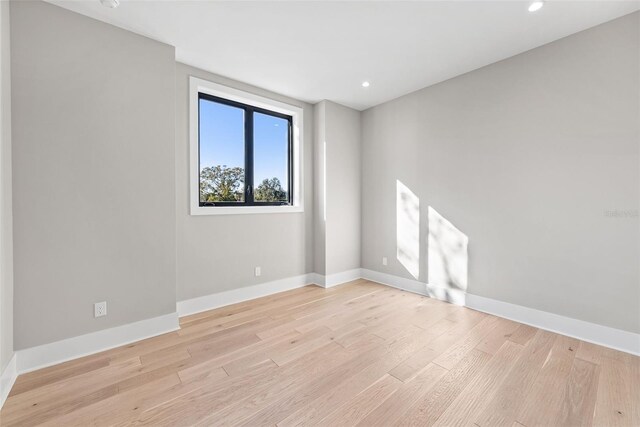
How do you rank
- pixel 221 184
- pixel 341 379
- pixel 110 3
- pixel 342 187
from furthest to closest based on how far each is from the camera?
pixel 342 187
pixel 221 184
pixel 110 3
pixel 341 379

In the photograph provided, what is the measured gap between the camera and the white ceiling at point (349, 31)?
6.79 ft

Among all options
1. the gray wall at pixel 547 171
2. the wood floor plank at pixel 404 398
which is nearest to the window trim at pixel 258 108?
the gray wall at pixel 547 171

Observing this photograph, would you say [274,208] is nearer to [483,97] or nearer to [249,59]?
[249,59]

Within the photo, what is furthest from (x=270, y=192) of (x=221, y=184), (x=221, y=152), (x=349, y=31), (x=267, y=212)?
(x=349, y=31)

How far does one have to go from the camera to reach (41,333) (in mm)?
2008

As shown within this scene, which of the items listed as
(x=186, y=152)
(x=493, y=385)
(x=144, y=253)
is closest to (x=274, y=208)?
(x=186, y=152)

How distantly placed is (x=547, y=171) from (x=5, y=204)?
4.29 m

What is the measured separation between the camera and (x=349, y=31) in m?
2.34

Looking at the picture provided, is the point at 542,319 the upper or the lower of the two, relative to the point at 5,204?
lower

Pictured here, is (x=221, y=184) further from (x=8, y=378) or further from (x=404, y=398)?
(x=404, y=398)

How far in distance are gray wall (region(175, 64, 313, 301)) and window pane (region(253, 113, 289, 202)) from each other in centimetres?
28

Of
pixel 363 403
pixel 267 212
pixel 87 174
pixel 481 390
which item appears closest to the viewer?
pixel 363 403

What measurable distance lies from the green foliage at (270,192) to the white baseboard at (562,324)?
2.66m

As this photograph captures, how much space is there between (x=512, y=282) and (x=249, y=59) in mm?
3529
